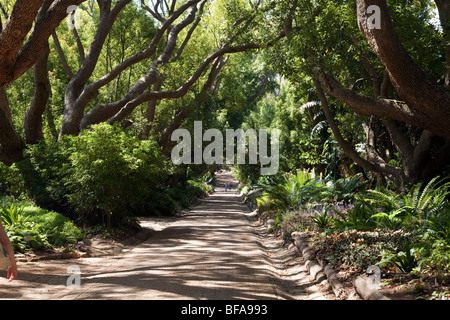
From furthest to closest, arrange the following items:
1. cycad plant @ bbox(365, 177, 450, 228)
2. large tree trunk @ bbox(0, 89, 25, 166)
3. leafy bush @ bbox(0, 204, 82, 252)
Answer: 1. large tree trunk @ bbox(0, 89, 25, 166)
2. cycad plant @ bbox(365, 177, 450, 228)
3. leafy bush @ bbox(0, 204, 82, 252)

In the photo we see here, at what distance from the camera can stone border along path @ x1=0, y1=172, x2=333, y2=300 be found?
6508mm

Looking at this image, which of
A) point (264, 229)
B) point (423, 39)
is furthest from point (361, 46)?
point (264, 229)

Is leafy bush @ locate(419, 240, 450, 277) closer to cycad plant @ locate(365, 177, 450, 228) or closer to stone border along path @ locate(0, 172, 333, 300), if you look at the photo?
stone border along path @ locate(0, 172, 333, 300)

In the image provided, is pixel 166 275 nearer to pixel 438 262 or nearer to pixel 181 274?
pixel 181 274

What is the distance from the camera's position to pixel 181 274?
791 centimetres

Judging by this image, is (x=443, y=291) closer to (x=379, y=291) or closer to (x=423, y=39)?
(x=379, y=291)

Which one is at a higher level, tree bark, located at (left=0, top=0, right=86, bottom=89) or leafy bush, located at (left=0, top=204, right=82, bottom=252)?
tree bark, located at (left=0, top=0, right=86, bottom=89)

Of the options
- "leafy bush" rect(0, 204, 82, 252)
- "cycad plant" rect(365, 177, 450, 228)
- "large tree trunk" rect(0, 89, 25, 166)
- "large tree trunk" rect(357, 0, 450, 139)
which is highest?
"large tree trunk" rect(357, 0, 450, 139)

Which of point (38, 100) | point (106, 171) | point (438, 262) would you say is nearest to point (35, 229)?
point (106, 171)

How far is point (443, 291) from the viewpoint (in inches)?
209

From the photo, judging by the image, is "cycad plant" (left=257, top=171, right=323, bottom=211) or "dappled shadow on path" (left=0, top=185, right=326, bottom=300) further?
"cycad plant" (left=257, top=171, right=323, bottom=211)

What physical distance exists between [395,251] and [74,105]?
1153cm

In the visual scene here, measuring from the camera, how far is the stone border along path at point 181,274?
651cm

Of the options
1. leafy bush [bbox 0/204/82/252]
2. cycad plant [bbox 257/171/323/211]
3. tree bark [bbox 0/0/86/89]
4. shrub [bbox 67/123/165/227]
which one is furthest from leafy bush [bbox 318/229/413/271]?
cycad plant [bbox 257/171/323/211]
